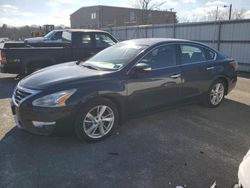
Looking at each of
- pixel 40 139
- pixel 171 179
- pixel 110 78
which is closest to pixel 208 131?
pixel 171 179

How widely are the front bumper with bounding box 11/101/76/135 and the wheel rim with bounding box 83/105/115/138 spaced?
0.28 m

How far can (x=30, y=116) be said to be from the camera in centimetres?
350

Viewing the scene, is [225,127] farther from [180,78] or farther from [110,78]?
[110,78]

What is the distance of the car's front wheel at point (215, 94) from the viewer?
5.49 metres

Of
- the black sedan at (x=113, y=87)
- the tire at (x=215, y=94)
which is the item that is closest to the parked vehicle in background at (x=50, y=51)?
the black sedan at (x=113, y=87)

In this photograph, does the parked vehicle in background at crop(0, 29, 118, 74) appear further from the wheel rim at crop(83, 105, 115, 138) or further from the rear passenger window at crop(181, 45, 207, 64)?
the wheel rim at crop(83, 105, 115, 138)

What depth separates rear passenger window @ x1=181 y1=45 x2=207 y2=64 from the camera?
16.0 feet

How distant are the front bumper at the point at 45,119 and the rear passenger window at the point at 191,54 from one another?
2.50m

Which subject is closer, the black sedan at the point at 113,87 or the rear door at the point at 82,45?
the black sedan at the point at 113,87

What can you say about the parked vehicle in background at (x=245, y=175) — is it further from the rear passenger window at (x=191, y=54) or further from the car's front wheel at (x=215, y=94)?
the car's front wheel at (x=215, y=94)

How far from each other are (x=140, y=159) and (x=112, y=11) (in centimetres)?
4417

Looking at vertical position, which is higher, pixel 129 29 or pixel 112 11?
pixel 112 11

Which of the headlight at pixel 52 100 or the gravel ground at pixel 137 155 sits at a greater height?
the headlight at pixel 52 100

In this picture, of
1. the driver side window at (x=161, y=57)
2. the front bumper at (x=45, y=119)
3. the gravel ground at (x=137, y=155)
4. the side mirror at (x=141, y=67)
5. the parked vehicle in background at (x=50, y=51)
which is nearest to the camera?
the gravel ground at (x=137, y=155)
